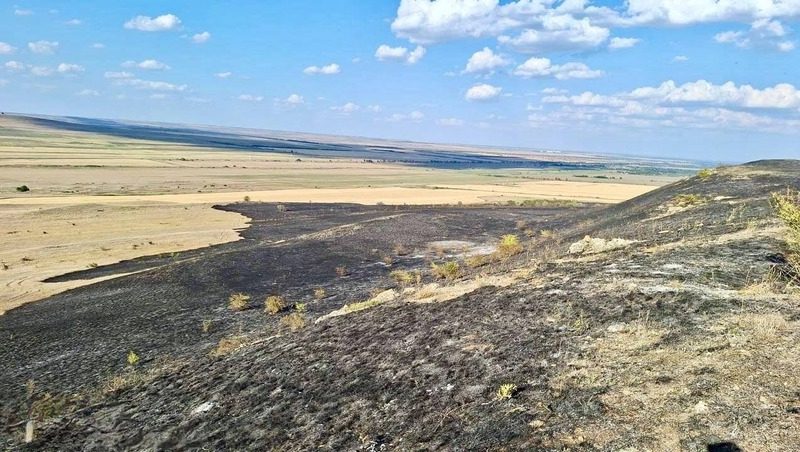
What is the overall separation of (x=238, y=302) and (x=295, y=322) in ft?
17.3

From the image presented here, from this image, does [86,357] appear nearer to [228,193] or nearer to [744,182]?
[744,182]

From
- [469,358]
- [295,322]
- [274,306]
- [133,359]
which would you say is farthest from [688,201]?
[133,359]

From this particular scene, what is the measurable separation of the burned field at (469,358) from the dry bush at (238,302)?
0.11m

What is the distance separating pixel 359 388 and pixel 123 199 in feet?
216

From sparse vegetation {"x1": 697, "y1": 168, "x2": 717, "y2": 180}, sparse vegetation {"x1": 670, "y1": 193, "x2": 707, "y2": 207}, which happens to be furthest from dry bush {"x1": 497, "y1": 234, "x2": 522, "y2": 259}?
sparse vegetation {"x1": 697, "y1": 168, "x2": 717, "y2": 180}

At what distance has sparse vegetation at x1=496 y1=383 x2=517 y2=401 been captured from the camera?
320 inches

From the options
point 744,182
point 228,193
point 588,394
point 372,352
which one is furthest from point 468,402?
point 228,193

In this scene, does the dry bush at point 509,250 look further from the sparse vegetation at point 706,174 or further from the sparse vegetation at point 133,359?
the sparse vegetation at point 706,174

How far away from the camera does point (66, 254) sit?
114 feet

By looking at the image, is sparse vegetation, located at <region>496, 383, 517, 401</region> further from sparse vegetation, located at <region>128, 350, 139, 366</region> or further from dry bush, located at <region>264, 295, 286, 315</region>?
dry bush, located at <region>264, 295, 286, 315</region>

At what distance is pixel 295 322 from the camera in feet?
50.2

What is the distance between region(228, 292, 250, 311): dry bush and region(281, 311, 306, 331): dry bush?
352 cm

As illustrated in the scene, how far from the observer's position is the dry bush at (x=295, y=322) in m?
15.0

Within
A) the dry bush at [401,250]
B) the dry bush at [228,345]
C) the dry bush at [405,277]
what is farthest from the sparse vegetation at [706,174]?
the dry bush at [228,345]
